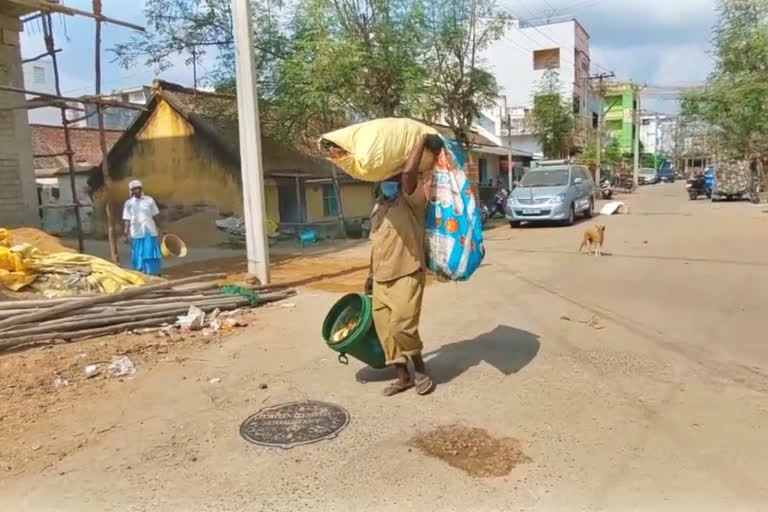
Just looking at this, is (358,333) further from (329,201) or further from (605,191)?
(605,191)

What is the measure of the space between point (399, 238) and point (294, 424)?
145 centimetres

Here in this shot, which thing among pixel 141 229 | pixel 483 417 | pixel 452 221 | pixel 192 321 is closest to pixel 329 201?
pixel 141 229

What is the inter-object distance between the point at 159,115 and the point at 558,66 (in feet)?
114

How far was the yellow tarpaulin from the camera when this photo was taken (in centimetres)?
722

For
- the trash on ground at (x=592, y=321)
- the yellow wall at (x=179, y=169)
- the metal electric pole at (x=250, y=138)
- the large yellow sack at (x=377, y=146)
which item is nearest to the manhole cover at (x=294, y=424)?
the large yellow sack at (x=377, y=146)

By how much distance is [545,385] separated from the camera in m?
4.55

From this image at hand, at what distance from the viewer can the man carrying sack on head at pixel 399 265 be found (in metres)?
4.27

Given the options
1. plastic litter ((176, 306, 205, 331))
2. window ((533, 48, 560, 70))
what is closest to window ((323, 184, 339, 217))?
plastic litter ((176, 306, 205, 331))

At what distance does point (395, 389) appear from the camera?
4430 mm

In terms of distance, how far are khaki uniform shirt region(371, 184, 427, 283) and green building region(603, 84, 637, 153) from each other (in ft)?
196

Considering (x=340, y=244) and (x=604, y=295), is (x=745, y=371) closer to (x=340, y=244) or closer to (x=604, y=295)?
(x=604, y=295)

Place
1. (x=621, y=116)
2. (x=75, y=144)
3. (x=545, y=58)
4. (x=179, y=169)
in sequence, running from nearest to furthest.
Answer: (x=179, y=169)
(x=75, y=144)
(x=545, y=58)
(x=621, y=116)

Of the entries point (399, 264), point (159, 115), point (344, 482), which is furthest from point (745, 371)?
point (159, 115)

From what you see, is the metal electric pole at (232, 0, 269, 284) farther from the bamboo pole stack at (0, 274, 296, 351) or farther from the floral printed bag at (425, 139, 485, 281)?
the floral printed bag at (425, 139, 485, 281)
